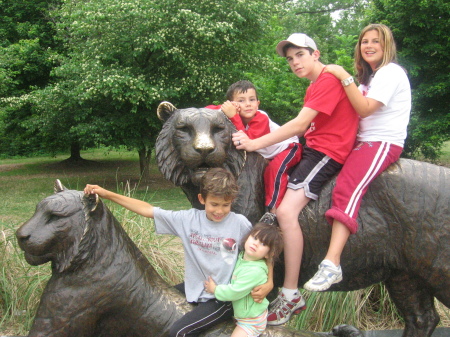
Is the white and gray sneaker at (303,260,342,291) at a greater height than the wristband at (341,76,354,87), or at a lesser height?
lesser

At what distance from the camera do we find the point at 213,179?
209 cm

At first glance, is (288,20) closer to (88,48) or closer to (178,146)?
(88,48)

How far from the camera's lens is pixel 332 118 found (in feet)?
7.79

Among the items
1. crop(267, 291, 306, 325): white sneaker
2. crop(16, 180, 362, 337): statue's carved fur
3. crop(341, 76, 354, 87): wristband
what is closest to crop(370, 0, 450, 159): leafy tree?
crop(341, 76, 354, 87): wristband

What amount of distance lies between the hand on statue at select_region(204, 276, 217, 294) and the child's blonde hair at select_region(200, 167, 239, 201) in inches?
16.5

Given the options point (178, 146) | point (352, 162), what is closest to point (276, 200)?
point (352, 162)

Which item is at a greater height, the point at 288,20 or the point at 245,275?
the point at 288,20

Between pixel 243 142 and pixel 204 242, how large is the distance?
56 centimetres

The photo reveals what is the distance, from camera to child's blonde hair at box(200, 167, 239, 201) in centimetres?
208

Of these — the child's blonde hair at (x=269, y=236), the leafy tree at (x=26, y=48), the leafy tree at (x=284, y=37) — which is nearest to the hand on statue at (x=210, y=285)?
the child's blonde hair at (x=269, y=236)

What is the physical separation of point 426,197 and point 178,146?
130cm

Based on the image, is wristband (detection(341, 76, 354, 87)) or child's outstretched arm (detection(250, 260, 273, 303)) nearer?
child's outstretched arm (detection(250, 260, 273, 303))

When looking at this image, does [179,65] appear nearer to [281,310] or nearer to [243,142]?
[243,142]

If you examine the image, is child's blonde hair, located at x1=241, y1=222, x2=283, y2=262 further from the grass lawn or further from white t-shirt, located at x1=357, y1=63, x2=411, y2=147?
the grass lawn
